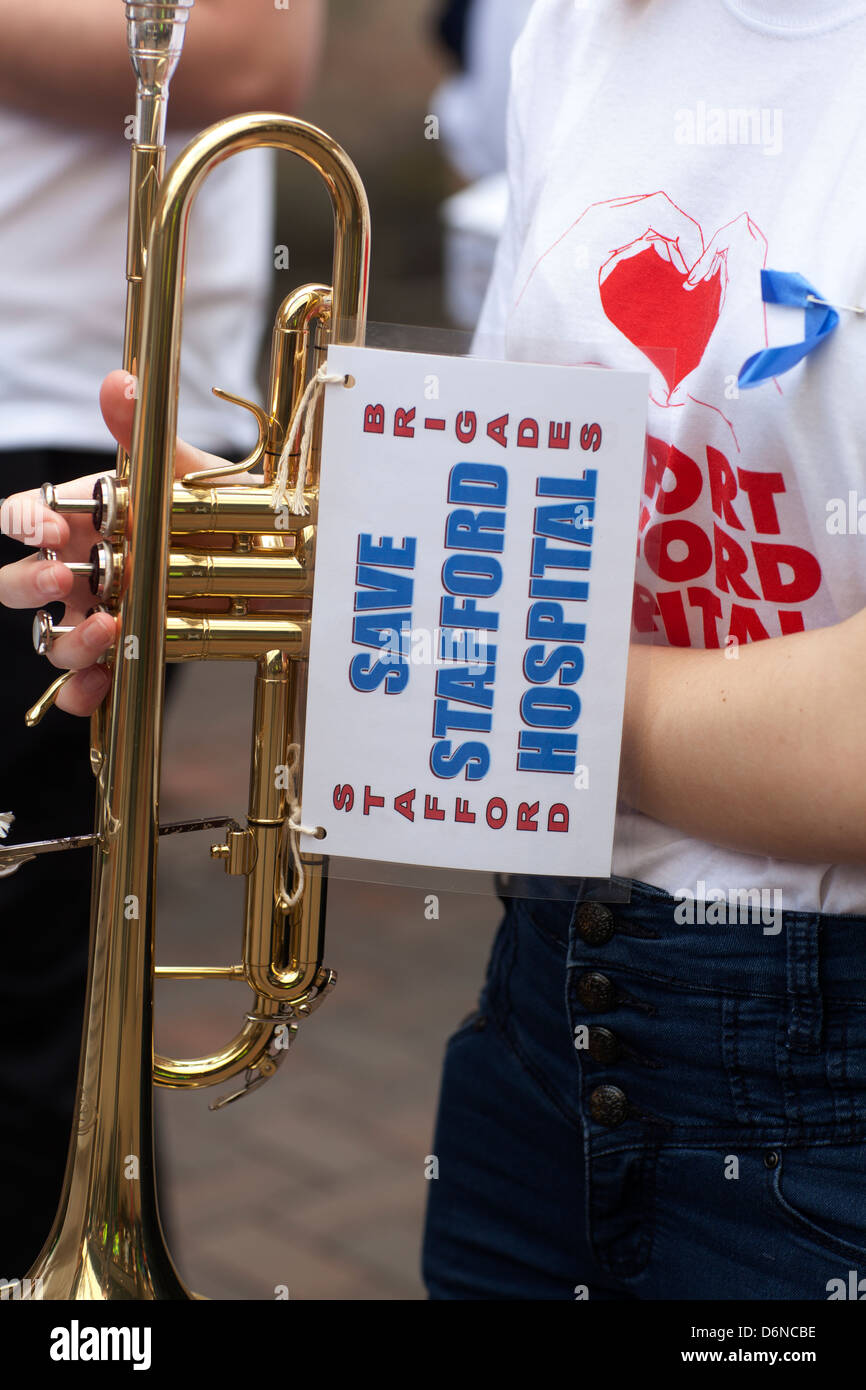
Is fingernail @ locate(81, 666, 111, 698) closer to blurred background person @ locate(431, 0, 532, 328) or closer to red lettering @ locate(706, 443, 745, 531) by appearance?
red lettering @ locate(706, 443, 745, 531)

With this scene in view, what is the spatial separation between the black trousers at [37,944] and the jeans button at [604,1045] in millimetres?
708

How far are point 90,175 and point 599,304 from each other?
670 millimetres

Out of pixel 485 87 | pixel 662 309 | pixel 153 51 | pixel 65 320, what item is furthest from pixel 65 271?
pixel 485 87

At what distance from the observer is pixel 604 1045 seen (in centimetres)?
91

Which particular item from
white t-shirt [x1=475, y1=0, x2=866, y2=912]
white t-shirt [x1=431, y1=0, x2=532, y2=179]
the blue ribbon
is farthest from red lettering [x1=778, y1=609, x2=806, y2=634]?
white t-shirt [x1=431, y1=0, x2=532, y2=179]

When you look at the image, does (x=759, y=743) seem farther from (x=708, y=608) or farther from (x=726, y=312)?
(x=726, y=312)

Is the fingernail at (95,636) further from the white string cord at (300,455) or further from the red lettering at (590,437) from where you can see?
the red lettering at (590,437)

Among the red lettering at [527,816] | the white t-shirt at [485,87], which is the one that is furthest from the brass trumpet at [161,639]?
the white t-shirt at [485,87]

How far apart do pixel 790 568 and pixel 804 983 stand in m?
0.22

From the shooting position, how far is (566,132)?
3.16 ft

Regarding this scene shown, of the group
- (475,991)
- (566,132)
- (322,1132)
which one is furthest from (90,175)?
(475,991)

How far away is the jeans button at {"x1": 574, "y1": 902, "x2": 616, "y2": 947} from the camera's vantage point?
0.89m

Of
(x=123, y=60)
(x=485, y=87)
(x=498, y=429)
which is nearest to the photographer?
(x=498, y=429)

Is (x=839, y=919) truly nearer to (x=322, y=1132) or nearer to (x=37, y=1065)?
(x=37, y=1065)
